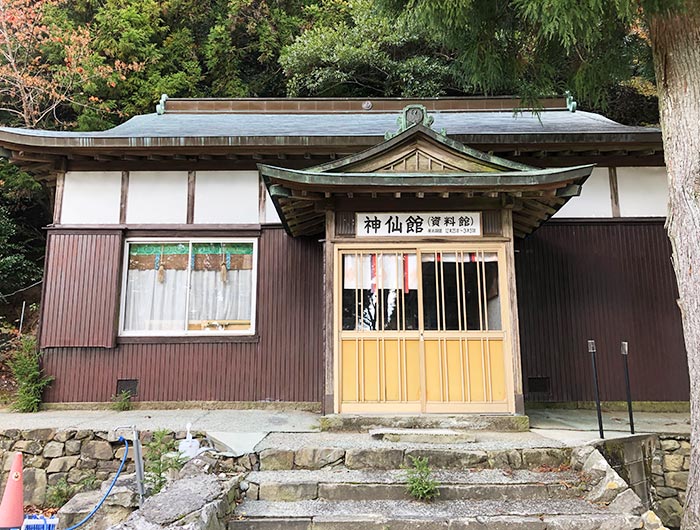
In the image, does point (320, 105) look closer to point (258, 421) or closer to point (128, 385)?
point (128, 385)

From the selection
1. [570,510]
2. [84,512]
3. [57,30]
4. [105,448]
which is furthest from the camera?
[57,30]

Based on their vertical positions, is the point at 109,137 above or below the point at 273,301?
above

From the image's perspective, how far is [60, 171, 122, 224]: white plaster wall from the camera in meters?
6.89

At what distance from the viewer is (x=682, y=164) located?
4.04 meters

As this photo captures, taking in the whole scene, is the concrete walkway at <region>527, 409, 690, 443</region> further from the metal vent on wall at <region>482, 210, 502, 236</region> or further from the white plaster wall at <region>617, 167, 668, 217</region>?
the white plaster wall at <region>617, 167, 668, 217</region>

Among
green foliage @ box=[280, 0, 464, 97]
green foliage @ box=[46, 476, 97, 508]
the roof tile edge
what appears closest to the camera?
green foliage @ box=[46, 476, 97, 508]

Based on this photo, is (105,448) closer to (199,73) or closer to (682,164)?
(682,164)

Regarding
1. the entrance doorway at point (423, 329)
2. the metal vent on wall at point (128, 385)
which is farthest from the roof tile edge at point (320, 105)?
the metal vent on wall at point (128, 385)

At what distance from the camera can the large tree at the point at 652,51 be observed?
3881mm

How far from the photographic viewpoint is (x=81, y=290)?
263 inches

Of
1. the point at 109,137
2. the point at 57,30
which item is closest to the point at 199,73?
the point at 57,30

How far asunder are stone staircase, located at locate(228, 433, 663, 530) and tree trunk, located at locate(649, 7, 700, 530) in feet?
2.92

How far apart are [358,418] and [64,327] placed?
15.5ft

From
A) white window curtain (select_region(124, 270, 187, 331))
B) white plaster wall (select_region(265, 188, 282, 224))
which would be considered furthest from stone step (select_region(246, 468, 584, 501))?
white plaster wall (select_region(265, 188, 282, 224))
